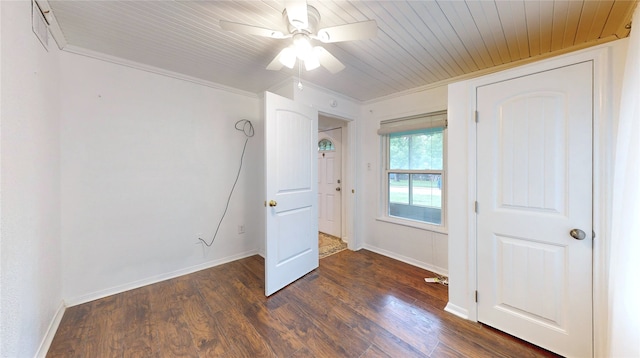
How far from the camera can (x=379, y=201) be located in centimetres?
325

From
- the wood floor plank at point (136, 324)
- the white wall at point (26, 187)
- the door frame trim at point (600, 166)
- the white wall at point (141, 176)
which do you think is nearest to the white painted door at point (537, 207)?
the door frame trim at point (600, 166)

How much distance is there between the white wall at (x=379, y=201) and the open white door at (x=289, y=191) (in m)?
1.05

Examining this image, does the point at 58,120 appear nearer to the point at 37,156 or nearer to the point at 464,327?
the point at 37,156

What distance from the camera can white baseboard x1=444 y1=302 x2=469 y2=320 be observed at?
71.3 inches

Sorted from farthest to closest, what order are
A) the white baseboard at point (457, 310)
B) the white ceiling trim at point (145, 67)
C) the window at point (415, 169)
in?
the window at point (415, 169) → the white ceiling trim at point (145, 67) → the white baseboard at point (457, 310)

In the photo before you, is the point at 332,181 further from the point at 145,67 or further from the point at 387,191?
the point at 145,67

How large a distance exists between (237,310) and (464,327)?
185cm

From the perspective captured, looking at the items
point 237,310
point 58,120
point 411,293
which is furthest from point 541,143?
point 58,120

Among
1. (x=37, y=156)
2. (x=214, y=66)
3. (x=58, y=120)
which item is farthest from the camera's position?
(x=214, y=66)

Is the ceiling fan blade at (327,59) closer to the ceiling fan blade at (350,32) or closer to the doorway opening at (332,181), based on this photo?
the ceiling fan blade at (350,32)

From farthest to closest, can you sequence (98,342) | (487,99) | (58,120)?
1. (58,120)
2. (487,99)
3. (98,342)

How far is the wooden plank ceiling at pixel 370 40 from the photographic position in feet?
4.74

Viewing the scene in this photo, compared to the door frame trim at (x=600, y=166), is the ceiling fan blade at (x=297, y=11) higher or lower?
higher

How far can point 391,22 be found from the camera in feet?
5.23
